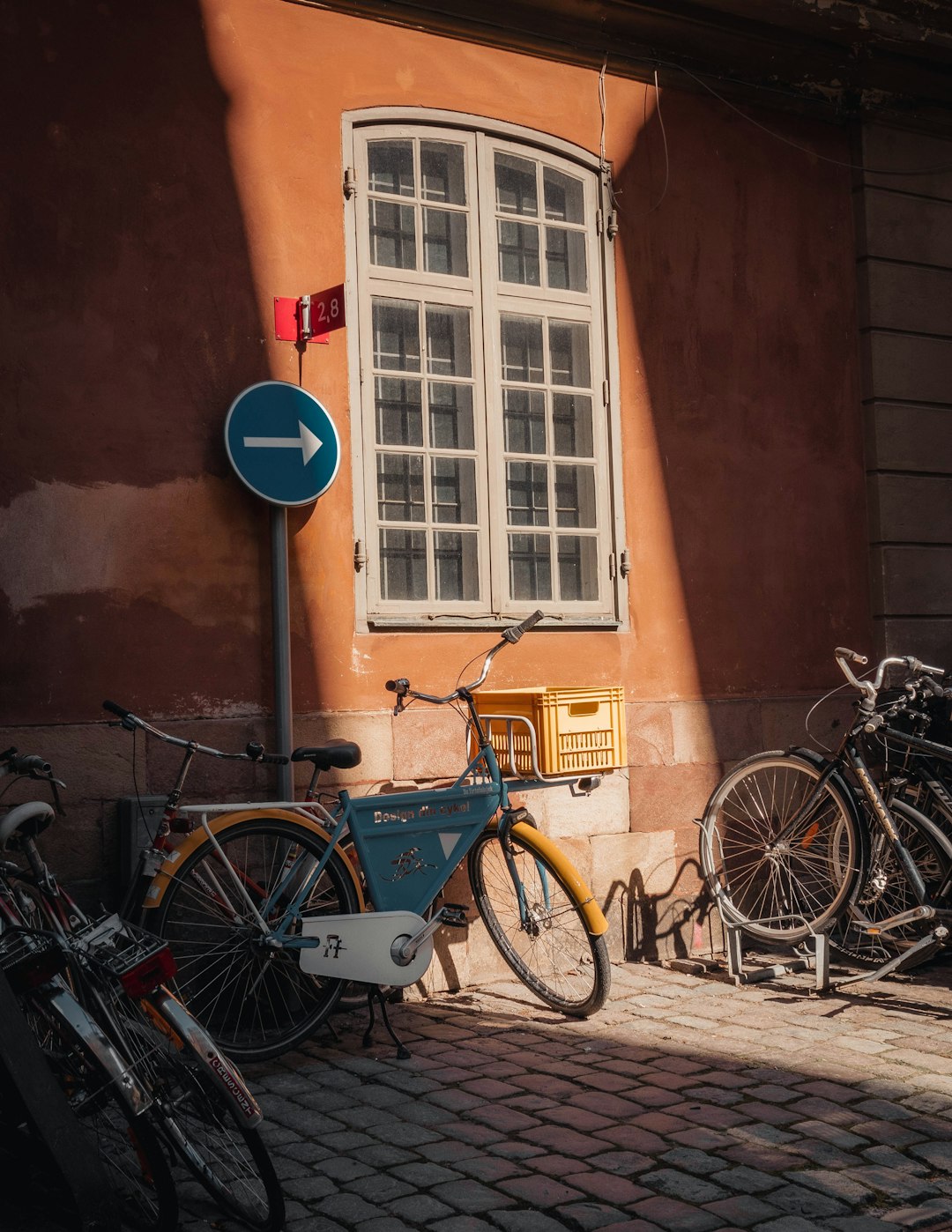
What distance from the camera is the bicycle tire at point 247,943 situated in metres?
4.84

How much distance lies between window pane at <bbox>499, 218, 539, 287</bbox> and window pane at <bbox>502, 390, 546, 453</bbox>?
54 cm

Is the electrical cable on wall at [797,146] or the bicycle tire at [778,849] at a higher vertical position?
the electrical cable on wall at [797,146]

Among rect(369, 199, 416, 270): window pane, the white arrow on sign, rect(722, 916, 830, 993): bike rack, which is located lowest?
rect(722, 916, 830, 993): bike rack

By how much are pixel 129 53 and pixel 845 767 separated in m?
4.29

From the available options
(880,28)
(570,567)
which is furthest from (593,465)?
(880,28)

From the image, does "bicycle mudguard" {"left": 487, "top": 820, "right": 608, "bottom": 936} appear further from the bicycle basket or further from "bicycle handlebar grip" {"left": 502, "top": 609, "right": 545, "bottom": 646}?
the bicycle basket

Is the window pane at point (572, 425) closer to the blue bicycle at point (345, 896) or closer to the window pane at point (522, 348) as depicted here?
the window pane at point (522, 348)

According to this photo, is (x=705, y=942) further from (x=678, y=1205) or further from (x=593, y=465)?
(x=678, y=1205)

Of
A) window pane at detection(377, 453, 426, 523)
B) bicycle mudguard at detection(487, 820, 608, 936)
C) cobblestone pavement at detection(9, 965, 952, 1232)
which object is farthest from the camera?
window pane at detection(377, 453, 426, 523)

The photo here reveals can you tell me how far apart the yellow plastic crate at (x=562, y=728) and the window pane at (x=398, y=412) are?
4.17 feet

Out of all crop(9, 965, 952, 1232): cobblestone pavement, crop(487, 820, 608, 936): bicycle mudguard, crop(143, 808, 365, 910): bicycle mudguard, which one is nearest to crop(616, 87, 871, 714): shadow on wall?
crop(487, 820, 608, 936): bicycle mudguard

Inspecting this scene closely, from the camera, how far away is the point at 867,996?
19.0ft

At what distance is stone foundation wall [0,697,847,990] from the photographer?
5.28m

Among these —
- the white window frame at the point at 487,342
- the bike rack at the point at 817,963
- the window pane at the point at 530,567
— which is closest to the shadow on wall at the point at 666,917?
the bike rack at the point at 817,963
